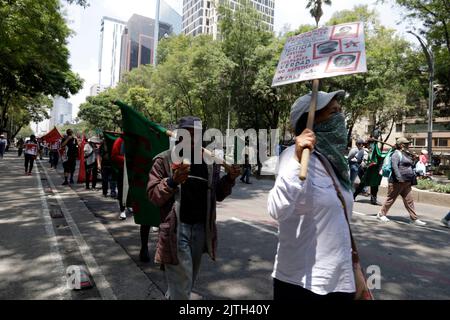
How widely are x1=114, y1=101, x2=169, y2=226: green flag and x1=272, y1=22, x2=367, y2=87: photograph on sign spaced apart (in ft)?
7.17

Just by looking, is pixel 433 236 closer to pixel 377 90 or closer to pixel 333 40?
pixel 333 40

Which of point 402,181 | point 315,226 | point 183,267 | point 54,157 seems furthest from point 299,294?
point 54,157

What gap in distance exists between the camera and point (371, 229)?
23.0ft

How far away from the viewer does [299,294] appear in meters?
1.86

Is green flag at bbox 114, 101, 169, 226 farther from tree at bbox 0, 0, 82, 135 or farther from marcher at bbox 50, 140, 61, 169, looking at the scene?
marcher at bbox 50, 140, 61, 169

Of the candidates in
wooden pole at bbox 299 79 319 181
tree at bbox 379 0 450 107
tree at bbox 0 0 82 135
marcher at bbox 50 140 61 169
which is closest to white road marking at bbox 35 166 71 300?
wooden pole at bbox 299 79 319 181

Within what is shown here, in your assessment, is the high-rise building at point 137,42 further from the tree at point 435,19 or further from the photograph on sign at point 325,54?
the photograph on sign at point 325,54

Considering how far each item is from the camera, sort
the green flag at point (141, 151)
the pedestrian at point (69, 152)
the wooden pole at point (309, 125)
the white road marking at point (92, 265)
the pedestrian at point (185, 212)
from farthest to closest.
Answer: the pedestrian at point (69, 152), the green flag at point (141, 151), the white road marking at point (92, 265), the pedestrian at point (185, 212), the wooden pole at point (309, 125)

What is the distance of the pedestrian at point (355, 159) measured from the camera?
1151 cm

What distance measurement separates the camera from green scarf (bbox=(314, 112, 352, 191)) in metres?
1.89

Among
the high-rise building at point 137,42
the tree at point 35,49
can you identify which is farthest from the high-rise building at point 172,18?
the tree at point 35,49

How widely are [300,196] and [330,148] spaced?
0.32 meters

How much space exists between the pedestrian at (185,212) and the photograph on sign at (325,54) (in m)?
0.96

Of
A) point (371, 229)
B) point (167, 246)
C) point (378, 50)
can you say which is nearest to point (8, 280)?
point (167, 246)
